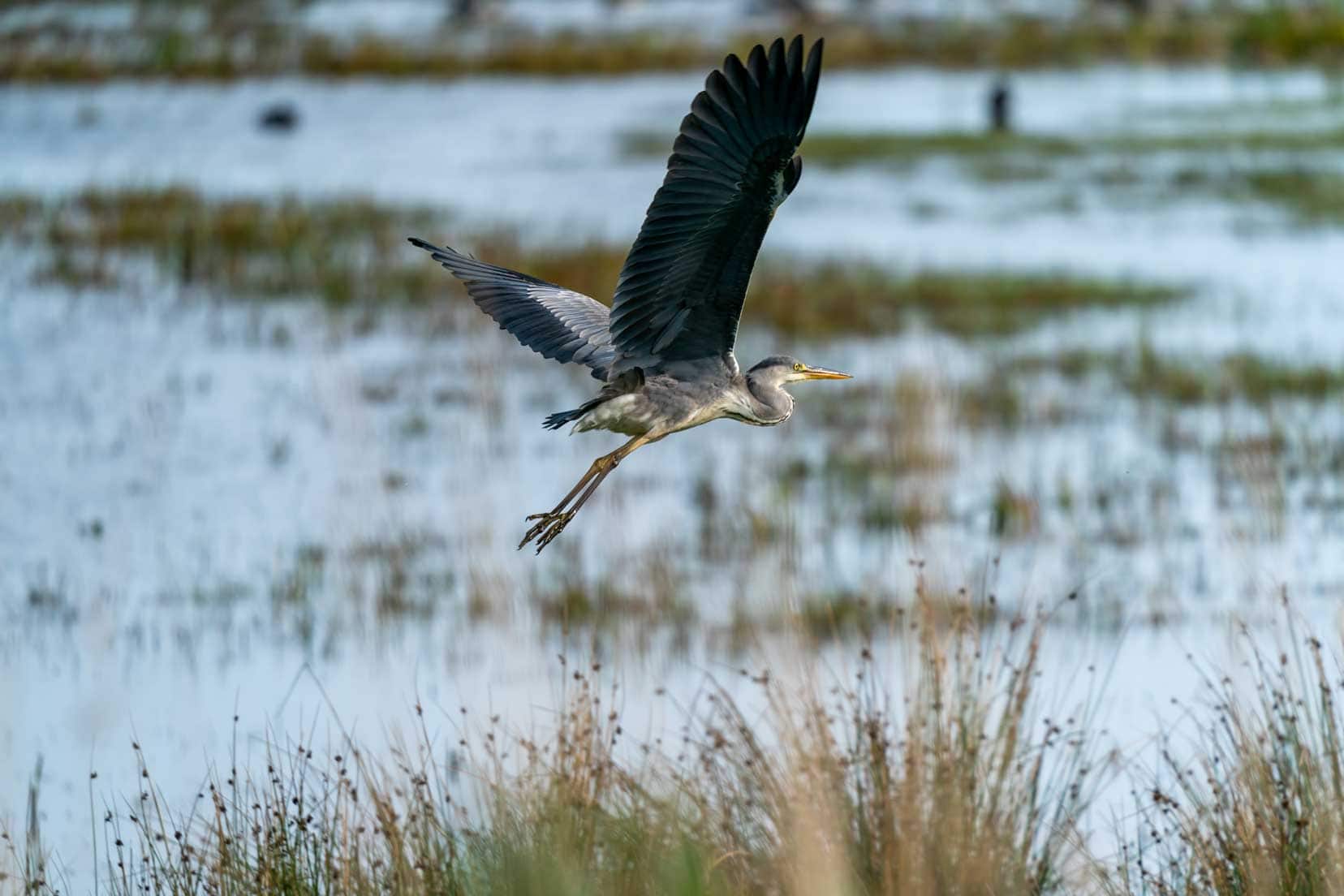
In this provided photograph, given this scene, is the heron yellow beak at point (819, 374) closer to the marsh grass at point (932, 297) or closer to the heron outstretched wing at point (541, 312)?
the heron outstretched wing at point (541, 312)

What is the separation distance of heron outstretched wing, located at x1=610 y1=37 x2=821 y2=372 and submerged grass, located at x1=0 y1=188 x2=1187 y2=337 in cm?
846

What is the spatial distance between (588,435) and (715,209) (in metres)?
6.18

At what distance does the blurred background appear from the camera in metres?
7.54

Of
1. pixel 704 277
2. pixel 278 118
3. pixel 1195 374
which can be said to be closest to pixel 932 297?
pixel 1195 374

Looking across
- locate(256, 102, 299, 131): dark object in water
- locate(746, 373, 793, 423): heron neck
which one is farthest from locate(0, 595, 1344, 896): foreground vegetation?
locate(256, 102, 299, 131): dark object in water

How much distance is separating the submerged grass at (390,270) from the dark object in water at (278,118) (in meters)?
7.20

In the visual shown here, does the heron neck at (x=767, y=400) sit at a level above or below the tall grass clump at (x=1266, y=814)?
above

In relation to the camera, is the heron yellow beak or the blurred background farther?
the blurred background

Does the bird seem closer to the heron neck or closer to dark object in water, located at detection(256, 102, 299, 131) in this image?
the heron neck

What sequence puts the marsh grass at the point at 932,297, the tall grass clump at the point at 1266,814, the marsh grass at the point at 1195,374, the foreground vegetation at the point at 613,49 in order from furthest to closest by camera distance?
the foreground vegetation at the point at 613,49, the marsh grass at the point at 932,297, the marsh grass at the point at 1195,374, the tall grass clump at the point at 1266,814

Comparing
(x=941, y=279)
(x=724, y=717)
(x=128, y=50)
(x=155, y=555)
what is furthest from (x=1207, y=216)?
(x=128, y=50)

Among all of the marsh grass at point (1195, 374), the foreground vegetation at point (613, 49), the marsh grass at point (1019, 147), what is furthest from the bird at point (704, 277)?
the foreground vegetation at point (613, 49)

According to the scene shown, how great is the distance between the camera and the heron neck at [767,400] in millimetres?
4902

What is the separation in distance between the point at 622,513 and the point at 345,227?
8.98 meters
